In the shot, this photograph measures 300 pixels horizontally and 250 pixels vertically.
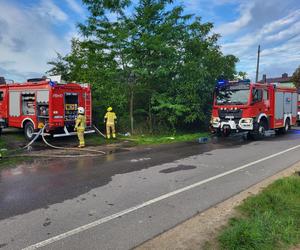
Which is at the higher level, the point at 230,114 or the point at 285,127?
the point at 230,114

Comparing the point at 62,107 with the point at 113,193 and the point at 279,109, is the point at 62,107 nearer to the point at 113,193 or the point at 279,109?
A: the point at 113,193

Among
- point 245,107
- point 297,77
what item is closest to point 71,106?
point 245,107

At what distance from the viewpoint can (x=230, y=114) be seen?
654 inches

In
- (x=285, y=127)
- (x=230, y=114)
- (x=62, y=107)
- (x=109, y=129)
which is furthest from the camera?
(x=285, y=127)

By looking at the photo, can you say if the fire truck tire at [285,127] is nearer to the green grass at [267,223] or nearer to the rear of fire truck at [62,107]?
the rear of fire truck at [62,107]

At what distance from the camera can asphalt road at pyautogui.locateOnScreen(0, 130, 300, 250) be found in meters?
4.48

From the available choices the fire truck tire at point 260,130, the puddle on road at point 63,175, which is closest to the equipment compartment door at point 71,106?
the puddle on road at point 63,175

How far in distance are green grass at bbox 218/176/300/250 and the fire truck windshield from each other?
10384 mm

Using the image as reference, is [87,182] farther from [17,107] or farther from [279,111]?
[279,111]

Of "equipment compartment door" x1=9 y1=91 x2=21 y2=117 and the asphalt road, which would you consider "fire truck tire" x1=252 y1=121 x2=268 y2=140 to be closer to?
the asphalt road

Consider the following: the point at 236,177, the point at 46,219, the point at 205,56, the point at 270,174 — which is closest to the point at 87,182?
the point at 46,219

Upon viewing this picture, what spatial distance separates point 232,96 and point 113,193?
11650 millimetres

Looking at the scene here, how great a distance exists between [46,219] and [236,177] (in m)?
4.59

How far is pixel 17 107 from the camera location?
15828mm
